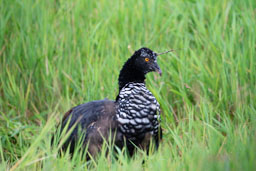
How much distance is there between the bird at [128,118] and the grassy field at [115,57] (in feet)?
1.57

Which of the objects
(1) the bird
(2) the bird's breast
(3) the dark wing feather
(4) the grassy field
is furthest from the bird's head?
(4) the grassy field

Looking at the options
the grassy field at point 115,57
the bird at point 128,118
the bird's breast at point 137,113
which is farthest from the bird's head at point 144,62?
the grassy field at point 115,57

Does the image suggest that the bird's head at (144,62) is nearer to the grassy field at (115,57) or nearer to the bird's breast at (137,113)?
the bird's breast at (137,113)

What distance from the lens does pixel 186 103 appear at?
4410 mm

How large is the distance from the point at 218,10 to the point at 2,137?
3282mm

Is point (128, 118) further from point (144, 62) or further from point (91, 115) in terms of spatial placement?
point (144, 62)

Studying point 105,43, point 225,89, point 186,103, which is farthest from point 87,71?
point 225,89

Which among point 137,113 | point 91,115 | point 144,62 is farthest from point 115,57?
point 137,113

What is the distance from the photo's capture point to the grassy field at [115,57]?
452 cm

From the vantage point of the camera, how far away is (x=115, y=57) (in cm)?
525

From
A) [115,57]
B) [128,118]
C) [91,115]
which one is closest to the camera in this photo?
[128,118]

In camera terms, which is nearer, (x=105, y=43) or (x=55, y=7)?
(x=105, y=43)

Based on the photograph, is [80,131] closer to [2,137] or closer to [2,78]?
[2,137]

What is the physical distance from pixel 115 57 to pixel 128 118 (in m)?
1.74
